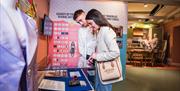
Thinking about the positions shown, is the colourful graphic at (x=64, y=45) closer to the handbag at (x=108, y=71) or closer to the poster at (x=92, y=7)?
the poster at (x=92, y=7)

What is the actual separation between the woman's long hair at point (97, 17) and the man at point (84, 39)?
150 millimetres

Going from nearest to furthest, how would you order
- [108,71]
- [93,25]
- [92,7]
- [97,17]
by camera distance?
[108,71] < [93,25] < [97,17] < [92,7]

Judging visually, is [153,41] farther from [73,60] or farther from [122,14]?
[73,60]

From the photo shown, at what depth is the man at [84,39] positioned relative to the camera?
15.7 ft

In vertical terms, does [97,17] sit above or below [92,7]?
below

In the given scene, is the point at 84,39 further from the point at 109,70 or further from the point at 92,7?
the point at 109,70

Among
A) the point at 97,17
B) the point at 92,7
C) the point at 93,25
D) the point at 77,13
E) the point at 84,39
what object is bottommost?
the point at 84,39

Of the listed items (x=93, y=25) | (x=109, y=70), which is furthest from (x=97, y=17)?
(x=109, y=70)

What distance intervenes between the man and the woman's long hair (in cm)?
15

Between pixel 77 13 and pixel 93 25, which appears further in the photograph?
pixel 77 13

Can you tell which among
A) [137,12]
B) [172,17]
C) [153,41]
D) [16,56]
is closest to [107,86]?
[16,56]

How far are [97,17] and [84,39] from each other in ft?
1.96

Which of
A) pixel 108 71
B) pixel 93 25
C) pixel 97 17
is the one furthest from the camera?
pixel 97 17

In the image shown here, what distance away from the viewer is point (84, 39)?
4.86 meters
